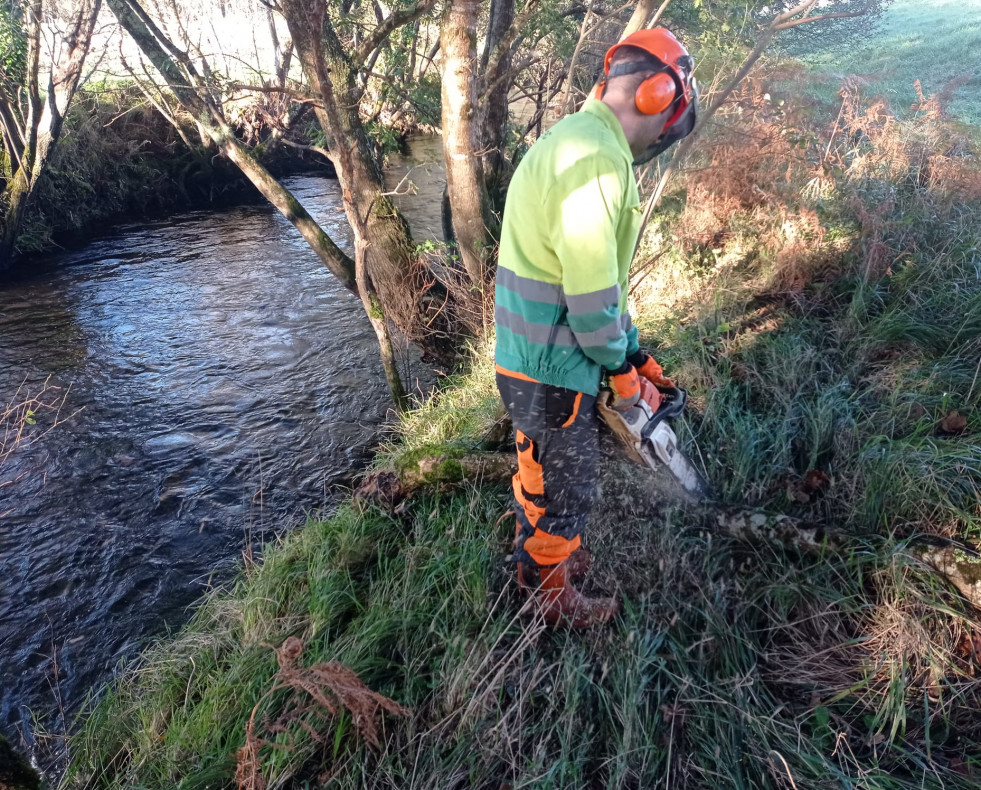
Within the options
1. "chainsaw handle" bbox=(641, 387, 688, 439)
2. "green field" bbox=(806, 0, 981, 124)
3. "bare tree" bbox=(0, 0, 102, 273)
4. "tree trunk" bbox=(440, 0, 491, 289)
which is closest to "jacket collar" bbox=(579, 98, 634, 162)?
"chainsaw handle" bbox=(641, 387, 688, 439)

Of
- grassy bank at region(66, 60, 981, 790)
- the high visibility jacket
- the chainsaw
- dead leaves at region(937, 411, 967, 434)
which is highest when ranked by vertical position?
the high visibility jacket

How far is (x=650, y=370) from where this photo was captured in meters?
2.72

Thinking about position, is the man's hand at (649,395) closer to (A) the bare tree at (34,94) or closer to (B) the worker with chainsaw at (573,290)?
(B) the worker with chainsaw at (573,290)

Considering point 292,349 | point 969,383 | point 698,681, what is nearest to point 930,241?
point 969,383

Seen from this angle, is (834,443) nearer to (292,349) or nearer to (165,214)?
(292,349)

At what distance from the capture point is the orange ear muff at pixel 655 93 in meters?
1.99

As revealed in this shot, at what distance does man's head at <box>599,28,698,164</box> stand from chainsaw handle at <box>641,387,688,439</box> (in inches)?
40.6

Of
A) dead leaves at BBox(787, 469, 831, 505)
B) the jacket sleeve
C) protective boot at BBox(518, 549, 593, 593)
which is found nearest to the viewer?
the jacket sleeve

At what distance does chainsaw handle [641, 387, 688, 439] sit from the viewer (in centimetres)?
243

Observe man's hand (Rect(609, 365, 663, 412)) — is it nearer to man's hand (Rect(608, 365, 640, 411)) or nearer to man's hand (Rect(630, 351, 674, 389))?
man's hand (Rect(608, 365, 640, 411))

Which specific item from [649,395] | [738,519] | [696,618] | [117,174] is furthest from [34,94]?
[696,618]

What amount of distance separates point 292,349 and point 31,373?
8.89 feet

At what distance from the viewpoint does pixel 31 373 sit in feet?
21.0

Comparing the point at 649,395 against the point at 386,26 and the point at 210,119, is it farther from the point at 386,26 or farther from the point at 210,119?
the point at 210,119
